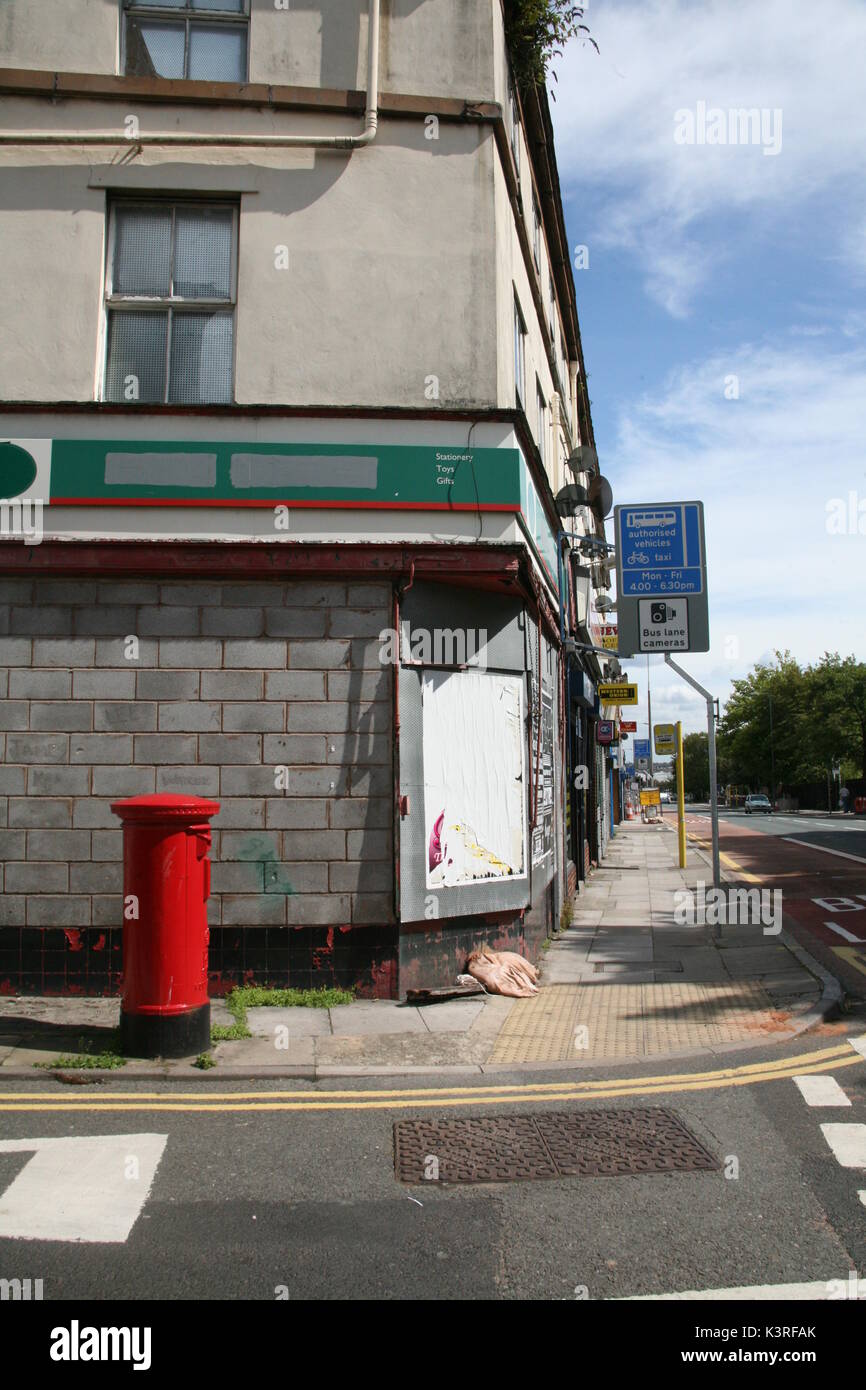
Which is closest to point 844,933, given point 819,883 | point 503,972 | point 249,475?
point 503,972

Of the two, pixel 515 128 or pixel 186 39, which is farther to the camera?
pixel 515 128

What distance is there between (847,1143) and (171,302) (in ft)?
25.9

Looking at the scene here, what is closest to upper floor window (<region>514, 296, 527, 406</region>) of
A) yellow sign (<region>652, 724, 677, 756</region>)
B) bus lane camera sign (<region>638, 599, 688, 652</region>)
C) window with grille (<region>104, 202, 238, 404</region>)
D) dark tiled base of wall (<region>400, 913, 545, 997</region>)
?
bus lane camera sign (<region>638, 599, 688, 652</region>)

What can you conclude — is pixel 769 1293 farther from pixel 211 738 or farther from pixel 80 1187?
pixel 211 738

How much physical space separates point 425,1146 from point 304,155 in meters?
7.90

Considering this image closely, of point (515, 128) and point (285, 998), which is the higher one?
point (515, 128)

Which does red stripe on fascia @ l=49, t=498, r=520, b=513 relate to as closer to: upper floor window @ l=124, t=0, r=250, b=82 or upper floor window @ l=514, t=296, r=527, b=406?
upper floor window @ l=514, t=296, r=527, b=406

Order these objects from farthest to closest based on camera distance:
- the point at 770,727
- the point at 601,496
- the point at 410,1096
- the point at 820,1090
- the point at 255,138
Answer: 1. the point at 770,727
2. the point at 601,496
3. the point at 255,138
4. the point at 410,1096
5. the point at 820,1090

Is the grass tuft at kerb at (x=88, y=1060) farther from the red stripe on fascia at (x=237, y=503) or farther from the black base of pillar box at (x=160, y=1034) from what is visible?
the red stripe on fascia at (x=237, y=503)

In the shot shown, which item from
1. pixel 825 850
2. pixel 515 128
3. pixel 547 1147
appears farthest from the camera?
pixel 825 850

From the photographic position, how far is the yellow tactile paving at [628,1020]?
7013mm

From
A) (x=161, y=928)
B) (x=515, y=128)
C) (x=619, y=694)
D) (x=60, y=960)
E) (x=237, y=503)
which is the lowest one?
(x=60, y=960)

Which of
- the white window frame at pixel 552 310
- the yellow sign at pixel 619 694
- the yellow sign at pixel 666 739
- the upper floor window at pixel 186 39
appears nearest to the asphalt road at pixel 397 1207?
the upper floor window at pixel 186 39

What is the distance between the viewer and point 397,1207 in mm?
4426
